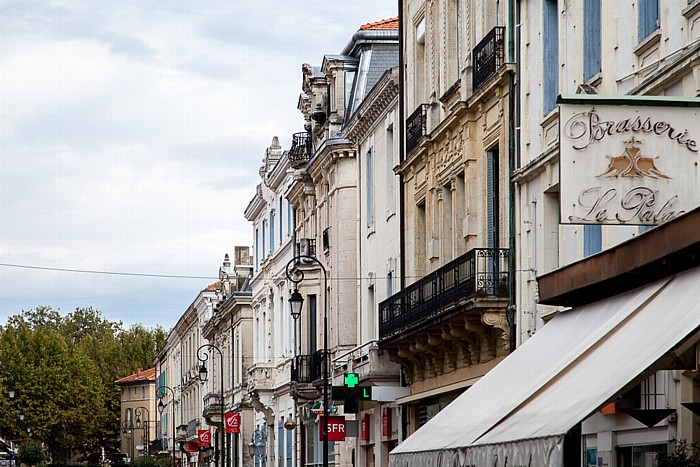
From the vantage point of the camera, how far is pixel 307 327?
4856 cm

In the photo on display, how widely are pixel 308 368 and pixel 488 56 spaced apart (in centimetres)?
2181

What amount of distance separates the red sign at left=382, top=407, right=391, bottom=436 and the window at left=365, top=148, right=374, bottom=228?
5784mm

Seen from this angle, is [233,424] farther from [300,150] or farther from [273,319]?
[300,150]

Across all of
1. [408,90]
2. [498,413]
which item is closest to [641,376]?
[498,413]

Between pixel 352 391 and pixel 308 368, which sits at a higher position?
pixel 308 368

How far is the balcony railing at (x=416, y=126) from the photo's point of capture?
1194 inches

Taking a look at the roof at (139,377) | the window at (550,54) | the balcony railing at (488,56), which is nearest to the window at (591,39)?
the window at (550,54)

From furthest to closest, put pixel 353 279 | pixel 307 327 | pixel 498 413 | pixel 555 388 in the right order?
1. pixel 307 327
2. pixel 353 279
3. pixel 498 413
4. pixel 555 388

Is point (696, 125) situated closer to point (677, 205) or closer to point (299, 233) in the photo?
point (677, 205)

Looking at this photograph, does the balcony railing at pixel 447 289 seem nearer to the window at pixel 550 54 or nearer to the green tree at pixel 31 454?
the window at pixel 550 54

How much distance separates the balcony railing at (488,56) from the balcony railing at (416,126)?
4.21m

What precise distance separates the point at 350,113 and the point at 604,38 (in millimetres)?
24327

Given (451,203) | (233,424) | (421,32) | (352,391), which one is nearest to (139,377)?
(233,424)

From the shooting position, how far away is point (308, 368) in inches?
1775
